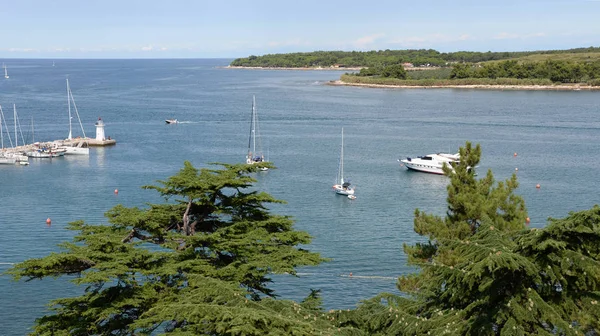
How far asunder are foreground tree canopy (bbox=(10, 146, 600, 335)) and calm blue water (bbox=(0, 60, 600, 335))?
8.55m

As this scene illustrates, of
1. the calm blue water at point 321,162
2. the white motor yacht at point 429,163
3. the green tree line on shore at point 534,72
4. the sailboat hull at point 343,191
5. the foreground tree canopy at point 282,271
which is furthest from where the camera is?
the green tree line on shore at point 534,72

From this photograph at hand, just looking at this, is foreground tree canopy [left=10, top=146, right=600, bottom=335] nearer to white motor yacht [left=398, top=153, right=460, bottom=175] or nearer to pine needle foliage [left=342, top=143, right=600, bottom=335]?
pine needle foliage [left=342, top=143, right=600, bottom=335]

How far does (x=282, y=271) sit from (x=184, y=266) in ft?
5.26

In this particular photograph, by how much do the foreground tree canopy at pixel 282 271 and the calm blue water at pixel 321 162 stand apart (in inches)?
337

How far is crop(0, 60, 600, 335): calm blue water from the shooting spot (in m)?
25.6

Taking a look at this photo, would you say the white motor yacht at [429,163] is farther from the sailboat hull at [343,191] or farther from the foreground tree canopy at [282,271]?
the foreground tree canopy at [282,271]

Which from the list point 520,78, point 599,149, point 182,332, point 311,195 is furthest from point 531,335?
point 520,78

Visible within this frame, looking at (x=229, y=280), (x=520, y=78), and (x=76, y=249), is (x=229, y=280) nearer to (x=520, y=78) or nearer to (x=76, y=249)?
(x=76, y=249)

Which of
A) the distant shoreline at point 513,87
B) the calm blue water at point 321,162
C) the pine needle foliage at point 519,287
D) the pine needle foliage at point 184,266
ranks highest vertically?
the pine needle foliage at point 519,287

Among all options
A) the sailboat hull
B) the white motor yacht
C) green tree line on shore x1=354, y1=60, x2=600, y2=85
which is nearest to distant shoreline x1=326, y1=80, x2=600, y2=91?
green tree line on shore x1=354, y1=60, x2=600, y2=85

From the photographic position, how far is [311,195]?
3641 cm

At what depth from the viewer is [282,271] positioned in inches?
450

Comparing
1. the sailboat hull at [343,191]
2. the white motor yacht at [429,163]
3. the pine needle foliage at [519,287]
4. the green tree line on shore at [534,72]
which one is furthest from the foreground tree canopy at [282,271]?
the green tree line on shore at [534,72]

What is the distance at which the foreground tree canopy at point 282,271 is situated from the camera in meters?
7.67
